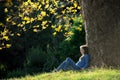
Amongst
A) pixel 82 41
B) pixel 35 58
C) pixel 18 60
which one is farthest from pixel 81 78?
pixel 18 60

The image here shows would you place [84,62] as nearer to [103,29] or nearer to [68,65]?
[68,65]

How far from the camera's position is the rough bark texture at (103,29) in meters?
9.72

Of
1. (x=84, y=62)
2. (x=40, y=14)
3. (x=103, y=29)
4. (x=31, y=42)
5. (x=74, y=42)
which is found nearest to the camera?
(x=103, y=29)

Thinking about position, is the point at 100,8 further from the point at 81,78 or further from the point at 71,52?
the point at 71,52

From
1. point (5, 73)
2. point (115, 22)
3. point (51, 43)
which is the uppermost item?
point (115, 22)

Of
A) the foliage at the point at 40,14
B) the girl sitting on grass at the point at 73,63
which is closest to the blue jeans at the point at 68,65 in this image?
the girl sitting on grass at the point at 73,63

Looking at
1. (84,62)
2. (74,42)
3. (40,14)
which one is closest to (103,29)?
(84,62)

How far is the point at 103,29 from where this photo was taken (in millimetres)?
9922

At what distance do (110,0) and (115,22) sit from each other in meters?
0.56

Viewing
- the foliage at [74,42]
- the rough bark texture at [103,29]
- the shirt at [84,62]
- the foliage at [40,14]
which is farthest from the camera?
the foliage at [74,42]

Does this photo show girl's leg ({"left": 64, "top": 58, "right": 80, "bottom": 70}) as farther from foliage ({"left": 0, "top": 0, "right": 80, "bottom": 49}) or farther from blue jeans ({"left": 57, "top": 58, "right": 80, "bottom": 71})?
foliage ({"left": 0, "top": 0, "right": 80, "bottom": 49})

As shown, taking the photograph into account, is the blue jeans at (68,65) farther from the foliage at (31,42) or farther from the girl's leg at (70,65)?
the foliage at (31,42)

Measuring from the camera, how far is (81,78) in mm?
7617

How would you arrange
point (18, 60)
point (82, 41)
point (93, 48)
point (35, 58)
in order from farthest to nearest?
point (18, 60), point (35, 58), point (82, 41), point (93, 48)
